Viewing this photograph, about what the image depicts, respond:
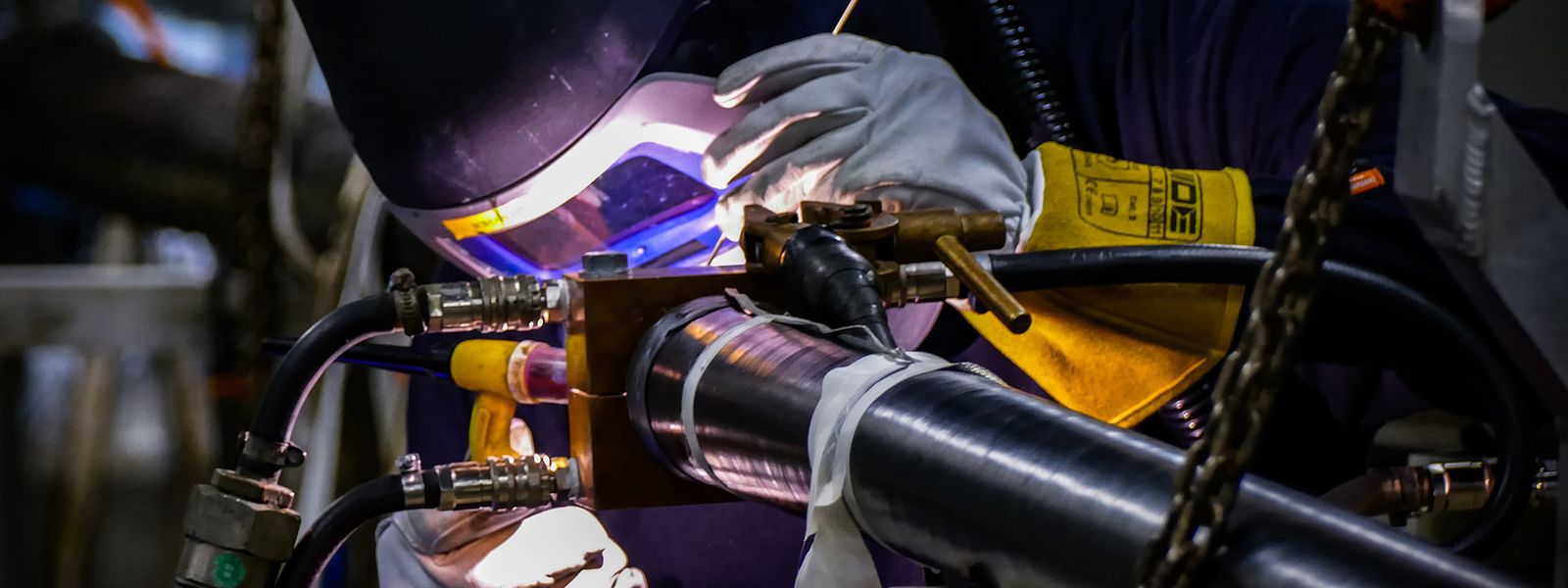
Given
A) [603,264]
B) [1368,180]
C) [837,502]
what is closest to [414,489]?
[603,264]

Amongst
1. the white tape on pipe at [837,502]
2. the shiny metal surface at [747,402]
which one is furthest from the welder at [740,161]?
the white tape on pipe at [837,502]

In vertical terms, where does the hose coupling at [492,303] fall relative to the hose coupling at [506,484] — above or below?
above

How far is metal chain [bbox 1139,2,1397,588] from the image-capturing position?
15.8 inches

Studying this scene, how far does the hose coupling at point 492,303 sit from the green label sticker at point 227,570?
0.19 m

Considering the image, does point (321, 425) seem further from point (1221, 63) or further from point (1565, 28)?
point (1565, 28)

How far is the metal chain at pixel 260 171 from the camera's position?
0.72 m

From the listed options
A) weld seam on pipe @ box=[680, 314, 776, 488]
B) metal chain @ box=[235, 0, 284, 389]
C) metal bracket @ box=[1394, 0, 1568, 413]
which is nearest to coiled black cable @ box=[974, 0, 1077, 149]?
weld seam on pipe @ box=[680, 314, 776, 488]

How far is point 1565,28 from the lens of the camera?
1380mm

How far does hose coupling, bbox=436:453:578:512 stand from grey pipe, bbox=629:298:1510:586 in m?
0.22

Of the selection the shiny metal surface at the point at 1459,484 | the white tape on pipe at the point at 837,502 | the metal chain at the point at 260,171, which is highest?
the metal chain at the point at 260,171

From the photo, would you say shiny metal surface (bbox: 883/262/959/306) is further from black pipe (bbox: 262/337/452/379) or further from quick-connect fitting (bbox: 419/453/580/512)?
black pipe (bbox: 262/337/452/379)

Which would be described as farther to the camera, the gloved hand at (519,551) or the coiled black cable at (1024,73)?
the coiled black cable at (1024,73)

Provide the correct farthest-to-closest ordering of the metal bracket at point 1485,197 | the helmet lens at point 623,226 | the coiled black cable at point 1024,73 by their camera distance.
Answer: the coiled black cable at point 1024,73 → the helmet lens at point 623,226 → the metal bracket at point 1485,197

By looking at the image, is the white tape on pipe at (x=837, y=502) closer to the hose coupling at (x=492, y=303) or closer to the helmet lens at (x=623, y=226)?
the hose coupling at (x=492, y=303)
